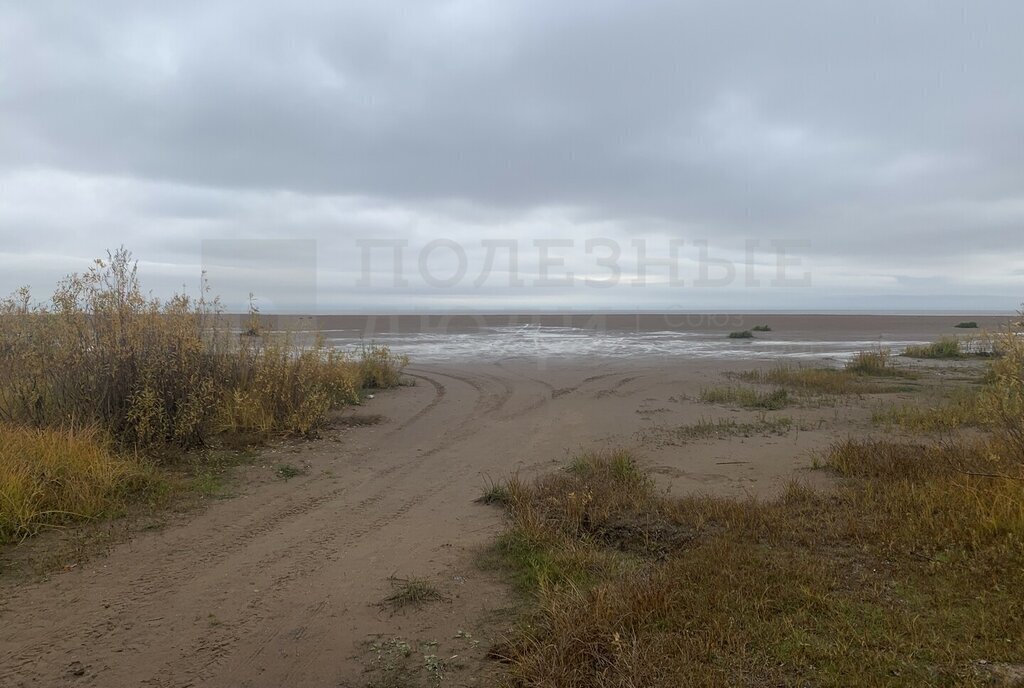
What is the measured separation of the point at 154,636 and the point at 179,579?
0.76 m

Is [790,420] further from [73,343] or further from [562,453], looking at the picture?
[73,343]

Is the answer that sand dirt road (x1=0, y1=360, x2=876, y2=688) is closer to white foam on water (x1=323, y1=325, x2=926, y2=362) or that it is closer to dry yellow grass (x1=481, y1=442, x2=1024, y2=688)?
dry yellow grass (x1=481, y1=442, x2=1024, y2=688)

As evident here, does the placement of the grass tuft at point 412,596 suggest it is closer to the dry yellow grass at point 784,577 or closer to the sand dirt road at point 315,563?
the sand dirt road at point 315,563

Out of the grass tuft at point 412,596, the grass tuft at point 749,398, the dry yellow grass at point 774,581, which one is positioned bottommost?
the grass tuft at point 412,596

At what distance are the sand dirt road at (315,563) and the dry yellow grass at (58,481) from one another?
0.77 m

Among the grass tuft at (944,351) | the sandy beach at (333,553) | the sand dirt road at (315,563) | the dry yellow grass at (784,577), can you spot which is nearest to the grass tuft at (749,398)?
the sandy beach at (333,553)

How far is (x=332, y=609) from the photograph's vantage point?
150 inches

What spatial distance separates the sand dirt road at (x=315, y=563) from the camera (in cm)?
328

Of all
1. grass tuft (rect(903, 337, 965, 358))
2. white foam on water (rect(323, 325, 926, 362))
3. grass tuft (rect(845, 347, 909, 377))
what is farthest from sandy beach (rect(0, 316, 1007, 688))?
grass tuft (rect(903, 337, 965, 358))

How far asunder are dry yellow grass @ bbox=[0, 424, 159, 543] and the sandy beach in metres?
0.68

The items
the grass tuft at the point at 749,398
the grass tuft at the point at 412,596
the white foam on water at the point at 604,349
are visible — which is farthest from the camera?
the white foam on water at the point at 604,349

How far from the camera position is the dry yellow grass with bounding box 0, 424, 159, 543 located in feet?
15.9

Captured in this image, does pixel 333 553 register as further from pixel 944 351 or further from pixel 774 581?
pixel 944 351

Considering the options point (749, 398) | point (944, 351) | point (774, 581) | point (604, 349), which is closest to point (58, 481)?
point (774, 581)
